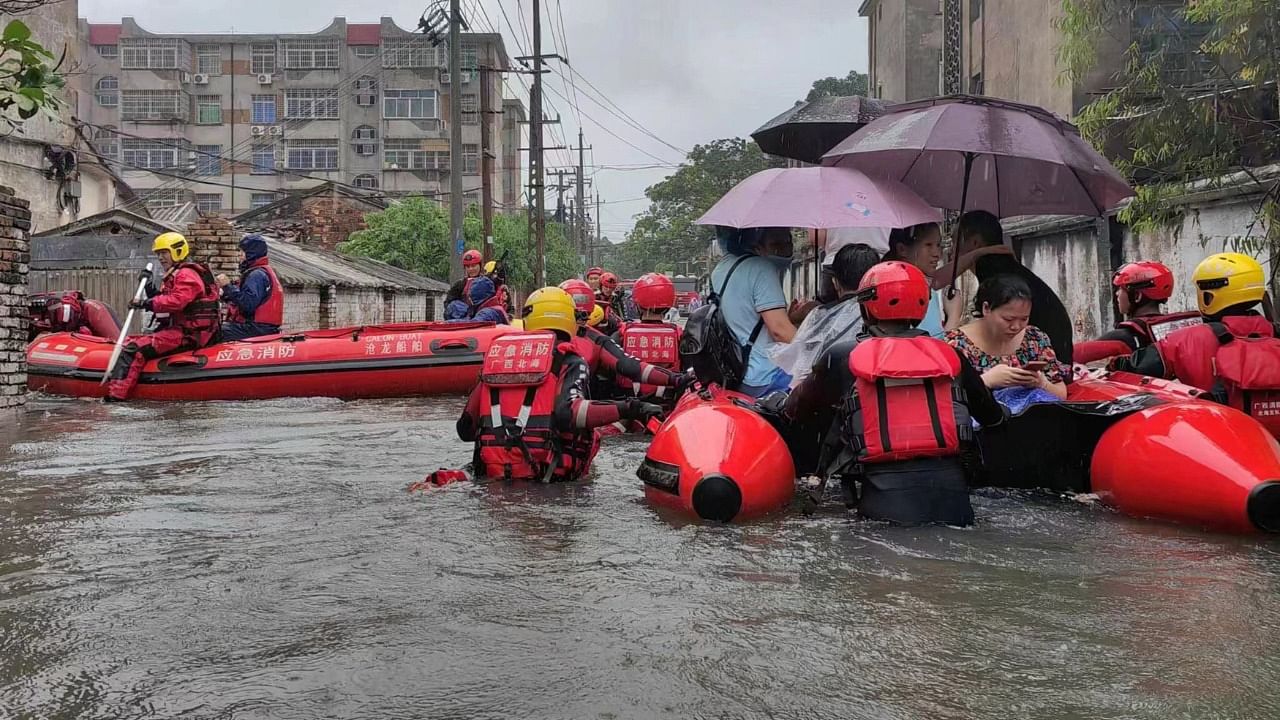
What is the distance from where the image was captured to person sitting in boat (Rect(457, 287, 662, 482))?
596cm

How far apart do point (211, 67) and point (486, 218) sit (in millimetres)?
35208

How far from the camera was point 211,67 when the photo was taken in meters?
55.2

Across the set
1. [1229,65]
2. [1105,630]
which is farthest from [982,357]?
[1229,65]

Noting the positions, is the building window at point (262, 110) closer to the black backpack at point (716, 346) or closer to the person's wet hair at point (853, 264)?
the black backpack at point (716, 346)

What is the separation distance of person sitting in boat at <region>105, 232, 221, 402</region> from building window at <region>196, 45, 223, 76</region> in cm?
4626

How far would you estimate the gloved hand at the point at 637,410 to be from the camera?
5773 mm

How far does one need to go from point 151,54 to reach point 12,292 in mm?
48811

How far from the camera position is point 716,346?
6145mm

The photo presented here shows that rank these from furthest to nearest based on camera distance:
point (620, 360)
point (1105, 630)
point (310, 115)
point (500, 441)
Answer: point (310, 115)
point (620, 360)
point (500, 441)
point (1105, 630)

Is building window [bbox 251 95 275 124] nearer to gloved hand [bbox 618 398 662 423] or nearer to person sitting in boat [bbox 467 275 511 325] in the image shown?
person sitting in boat [bbox 467 275 511 325]

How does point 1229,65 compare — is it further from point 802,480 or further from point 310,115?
point 310,115

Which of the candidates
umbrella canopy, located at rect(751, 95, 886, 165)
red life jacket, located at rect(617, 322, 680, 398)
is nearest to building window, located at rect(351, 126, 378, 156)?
red life jacket, located at rect(617, 322, 680, 398)

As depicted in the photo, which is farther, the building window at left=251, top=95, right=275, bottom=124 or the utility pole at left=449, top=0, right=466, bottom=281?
the building window at left=251, top=95, right=275, bottom=124

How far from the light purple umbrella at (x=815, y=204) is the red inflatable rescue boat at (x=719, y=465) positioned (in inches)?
38.5
